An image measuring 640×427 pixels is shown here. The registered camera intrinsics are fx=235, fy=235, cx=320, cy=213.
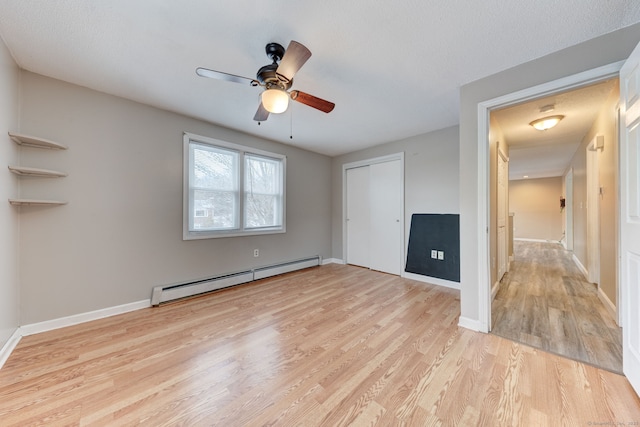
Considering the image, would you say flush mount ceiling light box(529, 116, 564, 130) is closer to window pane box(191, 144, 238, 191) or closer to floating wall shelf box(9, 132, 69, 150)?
window pane box(191, 144, 238, 191)

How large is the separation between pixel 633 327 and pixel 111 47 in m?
3.98

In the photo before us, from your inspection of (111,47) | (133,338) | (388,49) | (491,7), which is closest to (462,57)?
(491,7)

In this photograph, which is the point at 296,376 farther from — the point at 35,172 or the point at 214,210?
the point at 35,172

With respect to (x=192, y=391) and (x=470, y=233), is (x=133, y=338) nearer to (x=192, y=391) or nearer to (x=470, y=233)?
(x=192, y=391)

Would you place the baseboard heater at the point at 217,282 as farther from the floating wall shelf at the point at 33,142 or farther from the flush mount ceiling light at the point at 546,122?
the flush mount ceiling light at the point at 546,122

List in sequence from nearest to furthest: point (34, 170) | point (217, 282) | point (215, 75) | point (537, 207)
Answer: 1. point (215, 75)
2. point (34, 170)
3. point (217, 282)
4. point (537, 207)

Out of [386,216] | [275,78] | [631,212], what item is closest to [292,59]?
[275,78]

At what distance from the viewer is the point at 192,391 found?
142 cm

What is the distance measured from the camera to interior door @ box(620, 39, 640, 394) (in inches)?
52.8

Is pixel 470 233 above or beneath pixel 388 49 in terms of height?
beneath

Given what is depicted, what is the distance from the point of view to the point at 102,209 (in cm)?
243

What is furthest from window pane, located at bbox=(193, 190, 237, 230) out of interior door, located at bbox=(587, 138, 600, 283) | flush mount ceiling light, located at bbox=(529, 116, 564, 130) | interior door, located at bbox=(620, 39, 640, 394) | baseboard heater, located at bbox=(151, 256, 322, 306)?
interior door, located at bbox=(587, 138, 600, 283)

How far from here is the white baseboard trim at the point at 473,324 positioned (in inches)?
82.4

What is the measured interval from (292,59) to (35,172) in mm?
2390
